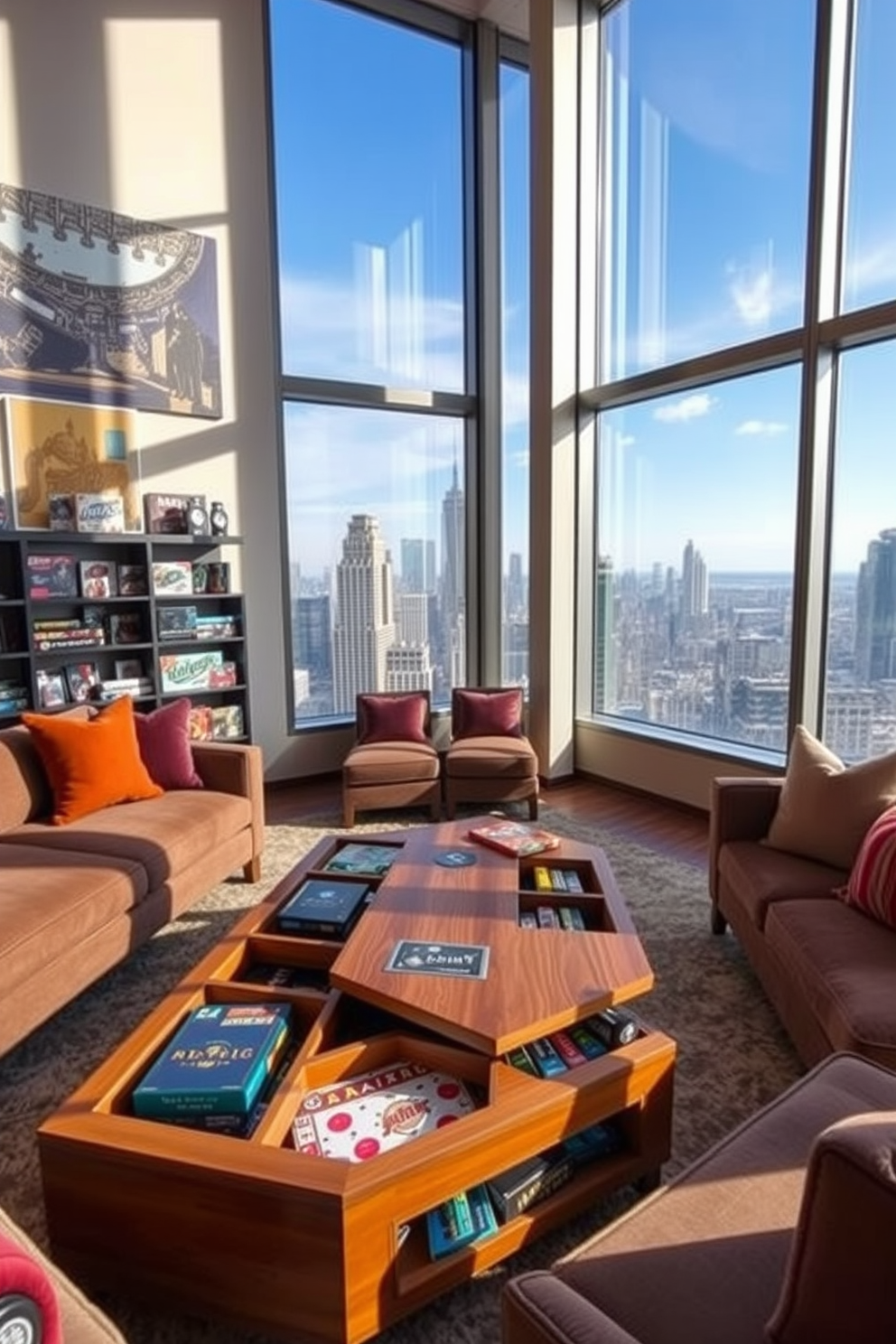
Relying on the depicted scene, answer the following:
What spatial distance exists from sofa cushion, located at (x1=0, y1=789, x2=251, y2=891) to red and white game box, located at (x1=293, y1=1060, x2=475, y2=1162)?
1.29 m

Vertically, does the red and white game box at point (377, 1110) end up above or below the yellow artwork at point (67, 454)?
below

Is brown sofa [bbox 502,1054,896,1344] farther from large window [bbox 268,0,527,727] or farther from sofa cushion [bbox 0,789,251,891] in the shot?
large window [bbox 268,0,527,727]

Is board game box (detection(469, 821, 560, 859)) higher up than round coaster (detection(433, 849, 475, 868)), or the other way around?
board game box (detection(469, 821, 560, 859))

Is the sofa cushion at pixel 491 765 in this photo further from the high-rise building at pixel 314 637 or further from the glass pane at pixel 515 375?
the high-rise building at pixel 314 637

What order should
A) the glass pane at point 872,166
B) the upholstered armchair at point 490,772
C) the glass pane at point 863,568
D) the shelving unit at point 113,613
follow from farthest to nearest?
the upholstered armchair at point 490,772
the shelving unit at point 113,613
the glass pane at point 863,568
the glass pane at point 872,166

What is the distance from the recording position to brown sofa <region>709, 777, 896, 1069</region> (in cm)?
171

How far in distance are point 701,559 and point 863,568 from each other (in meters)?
0.92

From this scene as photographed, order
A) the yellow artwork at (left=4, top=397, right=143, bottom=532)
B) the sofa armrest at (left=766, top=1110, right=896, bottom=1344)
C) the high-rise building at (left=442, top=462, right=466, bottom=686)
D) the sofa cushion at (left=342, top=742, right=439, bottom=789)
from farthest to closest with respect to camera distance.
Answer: the high-rise building at (left=442, top=462, right=466, bottom=686), the sofa cushion at (left=342, top=742, right=439, bottom=789), the yellow artwork at (left=4, top=397, right=143, bottom=532), the sofa armrest at (left=766, top=1110, right=896, bottom=1344)

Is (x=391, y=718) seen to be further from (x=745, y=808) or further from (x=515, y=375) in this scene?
(x=515, y=375)

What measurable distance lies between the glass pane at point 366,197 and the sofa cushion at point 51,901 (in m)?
3.44

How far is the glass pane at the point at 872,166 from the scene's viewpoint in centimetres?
320

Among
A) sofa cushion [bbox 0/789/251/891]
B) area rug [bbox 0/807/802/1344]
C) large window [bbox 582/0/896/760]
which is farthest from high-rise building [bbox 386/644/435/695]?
sofa cushion [bbox 0/789/251/891]

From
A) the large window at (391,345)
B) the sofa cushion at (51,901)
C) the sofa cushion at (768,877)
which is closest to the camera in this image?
the sofa cushion at (51,901)

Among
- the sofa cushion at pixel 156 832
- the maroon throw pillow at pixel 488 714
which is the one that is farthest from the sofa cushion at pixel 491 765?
the sofa cushion at pixel 156 832
